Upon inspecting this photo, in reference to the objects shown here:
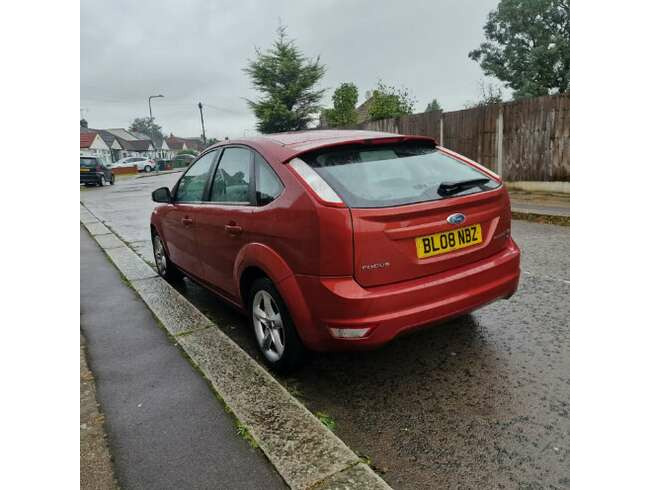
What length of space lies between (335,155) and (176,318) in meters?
2.30

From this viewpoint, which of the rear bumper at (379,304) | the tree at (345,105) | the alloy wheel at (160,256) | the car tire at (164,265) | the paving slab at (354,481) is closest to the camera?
the paving slab at (354,481)

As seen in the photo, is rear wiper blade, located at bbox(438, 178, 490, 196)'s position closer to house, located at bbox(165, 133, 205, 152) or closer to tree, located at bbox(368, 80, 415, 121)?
tree, located at bbox(368, 80, 415, 121)

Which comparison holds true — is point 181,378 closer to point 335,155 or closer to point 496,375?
point 335,155

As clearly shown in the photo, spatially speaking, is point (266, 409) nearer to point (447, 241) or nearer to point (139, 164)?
point (447, 241)

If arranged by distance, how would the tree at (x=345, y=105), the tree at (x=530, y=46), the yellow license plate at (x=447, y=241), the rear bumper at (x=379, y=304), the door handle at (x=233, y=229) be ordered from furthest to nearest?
the tree at (x=530, y=46) < the tree at (x=345, y=105) < the door handle at (x=233, y=229) < the yellow license plate at (x=447, y=241) < the rear bumper at (x=379, y=304)

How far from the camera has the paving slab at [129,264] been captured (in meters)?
6.09

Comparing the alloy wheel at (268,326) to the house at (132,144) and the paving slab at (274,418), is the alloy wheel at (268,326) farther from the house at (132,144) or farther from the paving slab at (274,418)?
the house at (132,144)

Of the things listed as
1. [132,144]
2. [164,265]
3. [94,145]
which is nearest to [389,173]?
[164,265]

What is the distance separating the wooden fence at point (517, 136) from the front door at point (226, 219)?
389 inches

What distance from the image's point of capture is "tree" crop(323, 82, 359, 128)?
33.2 meters

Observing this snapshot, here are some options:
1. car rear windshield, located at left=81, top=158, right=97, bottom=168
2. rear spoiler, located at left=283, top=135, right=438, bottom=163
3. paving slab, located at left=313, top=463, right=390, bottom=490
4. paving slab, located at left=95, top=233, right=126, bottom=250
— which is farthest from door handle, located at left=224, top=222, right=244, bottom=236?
car rear windshield, located at left=81, top=158, right=97, bottom=168

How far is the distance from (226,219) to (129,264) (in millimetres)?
3668

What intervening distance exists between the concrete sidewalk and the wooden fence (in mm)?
10471

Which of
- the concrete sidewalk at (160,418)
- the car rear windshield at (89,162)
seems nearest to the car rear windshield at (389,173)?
the concrete sidewalk at (160,418)
